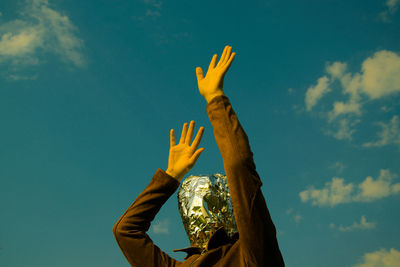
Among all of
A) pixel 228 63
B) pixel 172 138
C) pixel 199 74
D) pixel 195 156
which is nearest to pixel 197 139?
pixel 195 156

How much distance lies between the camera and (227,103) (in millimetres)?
2512

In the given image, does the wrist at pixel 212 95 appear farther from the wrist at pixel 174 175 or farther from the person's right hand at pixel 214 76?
the wrist at pixel 174 175

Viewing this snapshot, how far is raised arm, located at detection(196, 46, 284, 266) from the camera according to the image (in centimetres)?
230

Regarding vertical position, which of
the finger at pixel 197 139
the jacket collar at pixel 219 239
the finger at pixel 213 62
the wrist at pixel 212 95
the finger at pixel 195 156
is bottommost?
the jacket collar at pixel 219 239

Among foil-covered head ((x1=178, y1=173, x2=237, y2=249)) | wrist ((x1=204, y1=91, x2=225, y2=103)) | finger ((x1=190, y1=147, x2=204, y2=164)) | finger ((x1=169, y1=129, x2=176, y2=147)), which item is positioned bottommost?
foil-covered head ((x1=178, y1=173, x2=237, y2=249))

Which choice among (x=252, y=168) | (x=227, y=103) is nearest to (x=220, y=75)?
(x=227, y=103)

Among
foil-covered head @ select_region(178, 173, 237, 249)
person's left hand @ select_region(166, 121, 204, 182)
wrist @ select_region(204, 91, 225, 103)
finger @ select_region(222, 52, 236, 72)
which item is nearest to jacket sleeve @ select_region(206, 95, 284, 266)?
wrist @ select_region(204, 91, 225, 103)

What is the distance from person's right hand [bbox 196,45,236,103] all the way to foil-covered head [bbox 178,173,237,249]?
114 cm

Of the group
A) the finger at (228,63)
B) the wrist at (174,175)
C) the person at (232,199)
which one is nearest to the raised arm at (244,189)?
the person at (232,199)

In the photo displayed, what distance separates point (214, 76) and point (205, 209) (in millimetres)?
1333

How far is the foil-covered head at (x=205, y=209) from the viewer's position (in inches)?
128

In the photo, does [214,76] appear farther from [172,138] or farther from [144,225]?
[144,225]

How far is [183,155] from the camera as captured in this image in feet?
11.2

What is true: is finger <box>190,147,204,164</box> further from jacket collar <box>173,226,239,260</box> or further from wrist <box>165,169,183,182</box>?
jacket collar <box>173,226,239,260</box>
